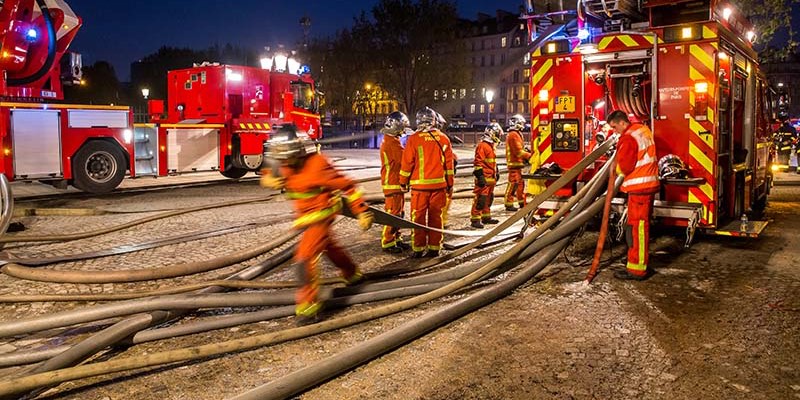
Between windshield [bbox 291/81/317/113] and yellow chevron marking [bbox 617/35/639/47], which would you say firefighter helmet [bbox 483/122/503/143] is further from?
windshield [bbox 291/81/317/113]

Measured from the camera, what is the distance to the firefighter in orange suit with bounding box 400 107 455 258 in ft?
21.6

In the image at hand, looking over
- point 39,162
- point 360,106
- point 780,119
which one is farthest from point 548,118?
point 360,106

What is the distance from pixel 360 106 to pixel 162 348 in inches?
1704

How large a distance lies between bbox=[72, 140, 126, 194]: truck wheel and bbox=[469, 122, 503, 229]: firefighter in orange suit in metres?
7.74

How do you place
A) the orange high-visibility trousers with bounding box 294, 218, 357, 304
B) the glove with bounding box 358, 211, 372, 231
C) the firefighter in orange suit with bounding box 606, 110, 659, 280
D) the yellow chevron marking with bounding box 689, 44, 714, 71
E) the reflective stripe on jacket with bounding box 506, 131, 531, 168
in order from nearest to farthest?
the orange high-visibility trousers with bounding box 294, 218, 357, 304 → the glove with bounding box 358, 211, 372, 231 → the firefighter in orange suit with bounding box 606, 110, 659, 280 → the yellow chevron marking with bounding box 689, 44, 714, 71 → the reflective stripe on jacket with bounding box 506, 131, 531, 168

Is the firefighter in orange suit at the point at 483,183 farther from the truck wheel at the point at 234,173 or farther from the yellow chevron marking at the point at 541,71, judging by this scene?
the truck wheel at the point at 234,173

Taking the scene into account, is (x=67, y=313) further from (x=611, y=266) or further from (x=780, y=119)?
(x=780, y=119)

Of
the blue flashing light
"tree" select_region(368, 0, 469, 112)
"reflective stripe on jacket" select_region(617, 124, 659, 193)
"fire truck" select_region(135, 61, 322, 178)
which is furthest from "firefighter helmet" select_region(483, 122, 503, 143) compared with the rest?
"tree" select_region(368, 0, 469, 112)

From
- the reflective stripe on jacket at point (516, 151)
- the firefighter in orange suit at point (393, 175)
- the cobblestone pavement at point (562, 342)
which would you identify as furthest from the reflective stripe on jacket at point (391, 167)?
the reflective stripe on jacket at point (516, 151)

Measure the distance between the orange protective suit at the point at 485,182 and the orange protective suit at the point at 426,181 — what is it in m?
1.92

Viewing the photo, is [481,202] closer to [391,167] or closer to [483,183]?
[483,183]

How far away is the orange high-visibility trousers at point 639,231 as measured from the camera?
565 centimetres

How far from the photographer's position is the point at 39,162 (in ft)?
38.0

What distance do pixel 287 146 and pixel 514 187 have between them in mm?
6539
